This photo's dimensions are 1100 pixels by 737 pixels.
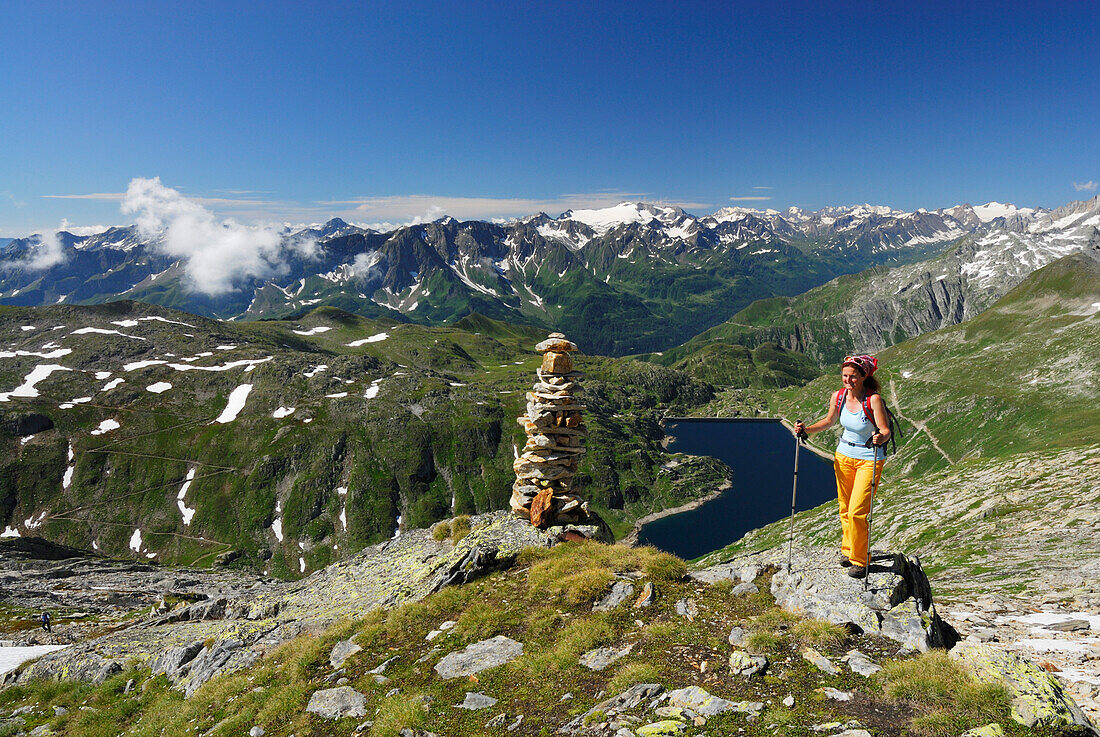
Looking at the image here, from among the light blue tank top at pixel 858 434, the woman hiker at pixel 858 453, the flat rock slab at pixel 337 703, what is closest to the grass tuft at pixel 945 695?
the woman hiker at pixel 858 453

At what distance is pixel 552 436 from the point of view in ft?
82.0

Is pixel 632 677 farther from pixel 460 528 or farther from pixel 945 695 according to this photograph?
pixel 460 528

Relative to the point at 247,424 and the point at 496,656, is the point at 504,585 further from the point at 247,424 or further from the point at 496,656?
the point at 247,424

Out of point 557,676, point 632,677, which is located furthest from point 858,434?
point 557,676

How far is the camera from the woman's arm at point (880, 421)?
1301 cm

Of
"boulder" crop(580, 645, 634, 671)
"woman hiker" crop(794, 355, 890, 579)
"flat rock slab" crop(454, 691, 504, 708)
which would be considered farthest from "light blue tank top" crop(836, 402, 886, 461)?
"flat rock slab" crop(454, 691, 504, 708)

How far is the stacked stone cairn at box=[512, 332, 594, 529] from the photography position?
24547 mm

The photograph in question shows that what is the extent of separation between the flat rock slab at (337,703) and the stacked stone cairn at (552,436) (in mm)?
11224

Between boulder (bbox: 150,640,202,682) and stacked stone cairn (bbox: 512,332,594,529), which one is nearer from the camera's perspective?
boulder (bbox: 150,640,202,682)

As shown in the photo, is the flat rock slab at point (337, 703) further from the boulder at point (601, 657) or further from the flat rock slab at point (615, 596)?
the flat rock slab at point (615, 596)

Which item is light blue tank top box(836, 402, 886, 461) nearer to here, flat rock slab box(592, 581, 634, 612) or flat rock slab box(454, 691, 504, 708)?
flat rock slab box(592, 581, 634, 612)

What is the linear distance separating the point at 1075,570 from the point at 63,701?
49563mm

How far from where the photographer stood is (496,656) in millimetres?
14422

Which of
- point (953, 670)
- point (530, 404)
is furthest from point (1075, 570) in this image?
point (530, 404)
